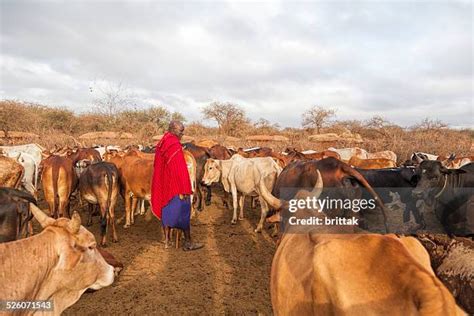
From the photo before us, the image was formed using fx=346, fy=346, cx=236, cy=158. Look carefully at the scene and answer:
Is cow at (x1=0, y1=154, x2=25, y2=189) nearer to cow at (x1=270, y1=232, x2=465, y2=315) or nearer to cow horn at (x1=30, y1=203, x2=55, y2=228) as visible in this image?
cow horn at (x1=30, y1=203, x2=55, y2=228)

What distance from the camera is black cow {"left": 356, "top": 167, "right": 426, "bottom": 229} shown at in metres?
6.26

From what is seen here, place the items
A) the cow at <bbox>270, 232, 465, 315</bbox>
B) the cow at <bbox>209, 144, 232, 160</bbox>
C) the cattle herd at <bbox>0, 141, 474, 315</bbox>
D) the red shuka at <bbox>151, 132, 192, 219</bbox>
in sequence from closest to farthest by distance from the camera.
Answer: the cow at <bbox>270, 232, 465, 315</bbox>
the cattle herd at <bbox>0, 141, 474, 315</bbox>
the red shuka at <bbox>151, 132, 192, 219</bbox>
the cow at <bbox>209, 144, 232, 160</bbox>

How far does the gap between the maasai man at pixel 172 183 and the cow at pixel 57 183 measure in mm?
2433

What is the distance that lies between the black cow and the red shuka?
3317 mm

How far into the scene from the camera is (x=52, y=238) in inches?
97.6

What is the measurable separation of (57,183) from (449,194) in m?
7.66

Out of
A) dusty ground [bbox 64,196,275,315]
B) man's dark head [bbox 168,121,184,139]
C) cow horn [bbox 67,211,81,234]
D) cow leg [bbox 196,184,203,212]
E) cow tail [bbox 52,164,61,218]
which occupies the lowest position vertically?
dusty ground [bbox 64,196,275,315]

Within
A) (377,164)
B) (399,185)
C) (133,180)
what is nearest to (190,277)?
(133,180)

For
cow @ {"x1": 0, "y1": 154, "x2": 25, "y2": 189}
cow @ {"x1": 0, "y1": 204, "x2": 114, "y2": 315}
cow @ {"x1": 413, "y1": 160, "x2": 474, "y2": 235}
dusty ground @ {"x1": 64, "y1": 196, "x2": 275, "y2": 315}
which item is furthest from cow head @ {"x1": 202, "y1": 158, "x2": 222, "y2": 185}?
cow @ {"x1": 0, "y1": 204, "x2": 114, "y2": 315}

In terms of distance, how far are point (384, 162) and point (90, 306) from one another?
901cm

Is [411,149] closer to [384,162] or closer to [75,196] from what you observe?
[384,162]

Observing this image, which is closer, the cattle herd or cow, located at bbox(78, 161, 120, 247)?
the cattle herd

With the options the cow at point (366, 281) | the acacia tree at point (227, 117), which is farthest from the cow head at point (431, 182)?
the acacia tree at point (227, 117)

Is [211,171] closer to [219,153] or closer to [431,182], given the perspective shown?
[219,153]
